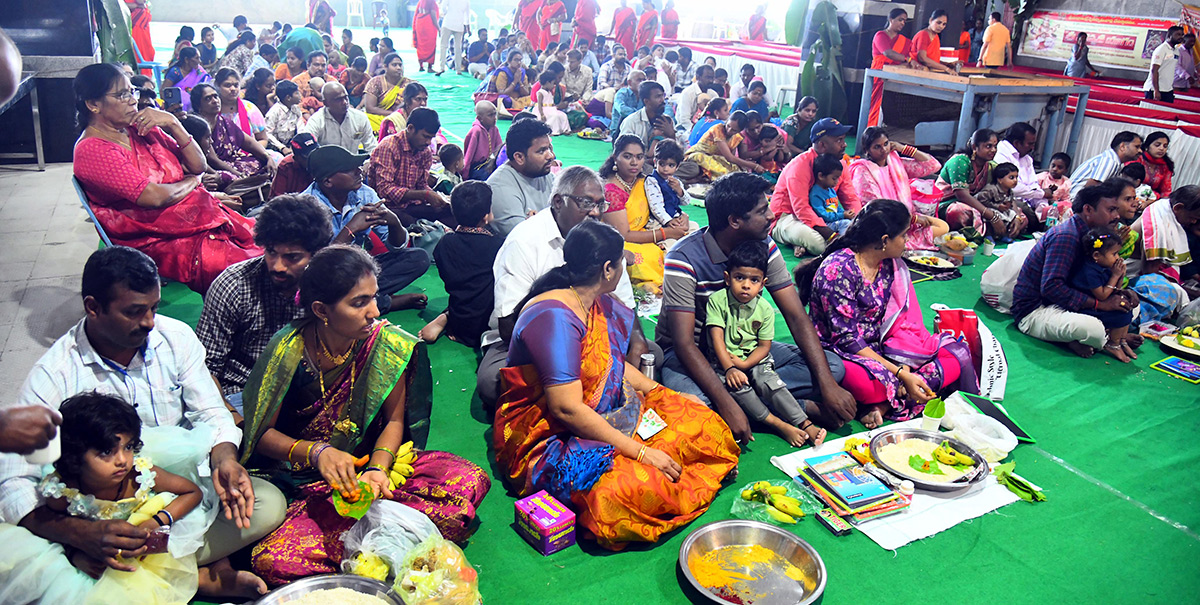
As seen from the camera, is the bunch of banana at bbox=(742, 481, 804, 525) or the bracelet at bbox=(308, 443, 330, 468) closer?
the bracelet at bbox=(308, 443, 330, 468)

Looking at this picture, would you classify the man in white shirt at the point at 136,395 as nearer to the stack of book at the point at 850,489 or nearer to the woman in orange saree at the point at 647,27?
the stack of book at the point at 850,489

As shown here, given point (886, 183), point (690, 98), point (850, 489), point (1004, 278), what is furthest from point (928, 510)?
point (690, 98)

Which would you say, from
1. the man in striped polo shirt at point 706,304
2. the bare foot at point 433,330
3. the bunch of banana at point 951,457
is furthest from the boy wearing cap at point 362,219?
the bunch of banana at point 951,457

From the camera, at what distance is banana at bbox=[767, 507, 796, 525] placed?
3.02m

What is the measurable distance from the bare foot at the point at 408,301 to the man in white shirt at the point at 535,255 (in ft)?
4.22

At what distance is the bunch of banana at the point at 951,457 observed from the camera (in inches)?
130

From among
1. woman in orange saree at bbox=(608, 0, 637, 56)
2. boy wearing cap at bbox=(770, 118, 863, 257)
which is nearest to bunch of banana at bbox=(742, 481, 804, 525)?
boy wearing cap at bbox=(770, 118, 863, 257)

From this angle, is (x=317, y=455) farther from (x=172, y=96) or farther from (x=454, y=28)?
(x=454, y=28)

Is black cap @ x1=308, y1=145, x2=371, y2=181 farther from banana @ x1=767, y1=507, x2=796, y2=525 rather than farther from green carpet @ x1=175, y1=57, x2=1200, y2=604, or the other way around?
banana @ x1=767, y1=507, x2=796, y2=525

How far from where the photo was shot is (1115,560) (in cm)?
291

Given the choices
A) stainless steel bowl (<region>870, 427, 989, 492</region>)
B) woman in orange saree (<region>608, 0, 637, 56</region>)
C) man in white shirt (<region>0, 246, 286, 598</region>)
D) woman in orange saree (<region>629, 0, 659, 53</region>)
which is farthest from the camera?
→ woman in orange saree (<region>608, 0, 637, 56</region>)

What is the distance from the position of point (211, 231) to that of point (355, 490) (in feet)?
7.89

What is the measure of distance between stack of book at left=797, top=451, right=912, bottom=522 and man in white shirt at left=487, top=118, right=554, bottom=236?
2.25 meters

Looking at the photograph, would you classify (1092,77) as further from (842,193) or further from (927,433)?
(927,433)
